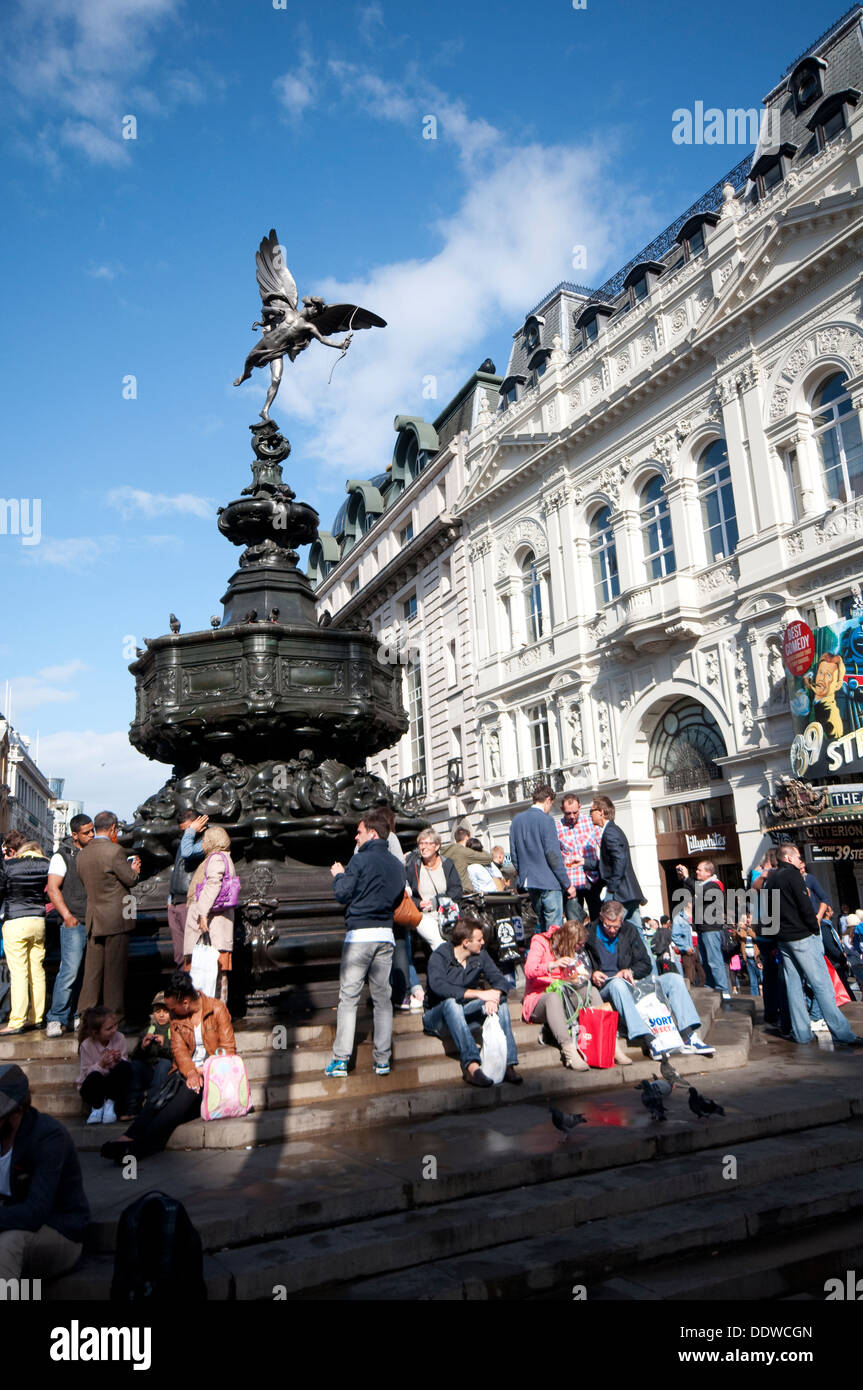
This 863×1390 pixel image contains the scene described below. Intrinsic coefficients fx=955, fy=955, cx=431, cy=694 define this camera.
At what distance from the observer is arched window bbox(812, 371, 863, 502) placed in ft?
64.5

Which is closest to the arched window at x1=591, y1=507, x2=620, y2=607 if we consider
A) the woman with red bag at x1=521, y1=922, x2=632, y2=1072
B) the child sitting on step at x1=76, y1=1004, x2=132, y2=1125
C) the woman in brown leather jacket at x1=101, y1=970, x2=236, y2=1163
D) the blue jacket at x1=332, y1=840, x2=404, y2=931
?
the woman with red bag at x1=521, y1=922, x2=632, y2=1072

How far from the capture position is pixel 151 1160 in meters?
4.93

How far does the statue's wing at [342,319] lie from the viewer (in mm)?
9891

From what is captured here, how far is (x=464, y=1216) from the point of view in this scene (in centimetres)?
397

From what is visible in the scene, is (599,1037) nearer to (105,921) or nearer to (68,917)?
(105,921)

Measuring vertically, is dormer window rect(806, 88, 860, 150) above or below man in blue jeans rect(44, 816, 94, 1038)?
above

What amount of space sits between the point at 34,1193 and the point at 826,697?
695 inches

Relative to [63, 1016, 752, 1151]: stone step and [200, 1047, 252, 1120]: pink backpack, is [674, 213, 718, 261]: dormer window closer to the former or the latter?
[63, 1016, 752, 1151]: stone step

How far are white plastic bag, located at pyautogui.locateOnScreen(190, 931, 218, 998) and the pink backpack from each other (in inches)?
36.8

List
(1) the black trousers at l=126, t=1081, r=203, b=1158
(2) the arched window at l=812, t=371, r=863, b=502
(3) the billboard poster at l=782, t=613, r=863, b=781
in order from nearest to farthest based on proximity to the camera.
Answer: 1. (1) the black trousers at l=126, t=1081, r=203, b=1158
2. (3) the billboard poster at l=782, t=613, r=863, b=781
3. (2) the arched window at l=812, t=371, r=863, b=502

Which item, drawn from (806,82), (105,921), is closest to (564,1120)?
(105,921)

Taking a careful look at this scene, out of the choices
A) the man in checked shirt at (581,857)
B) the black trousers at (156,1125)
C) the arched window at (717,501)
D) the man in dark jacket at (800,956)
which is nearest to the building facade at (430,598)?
the arched window at (717,501)

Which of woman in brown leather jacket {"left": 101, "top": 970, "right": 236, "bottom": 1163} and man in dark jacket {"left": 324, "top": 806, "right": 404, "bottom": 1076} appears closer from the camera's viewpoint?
woman in brown leather jacket {"left": 101, "top": 970, "right": 236, "bottom": 1163}
